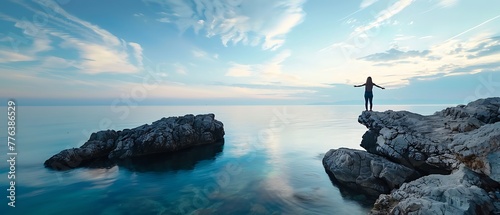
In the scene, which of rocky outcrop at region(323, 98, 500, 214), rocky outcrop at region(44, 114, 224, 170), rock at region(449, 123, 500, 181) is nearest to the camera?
rocky outcrop at region(323, 98, 500, 214)

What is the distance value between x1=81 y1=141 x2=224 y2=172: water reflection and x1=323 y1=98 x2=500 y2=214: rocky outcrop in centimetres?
1814

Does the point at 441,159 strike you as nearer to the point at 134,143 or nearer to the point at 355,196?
the point at 355,196

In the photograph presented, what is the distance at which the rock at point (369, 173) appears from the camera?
16.6 m

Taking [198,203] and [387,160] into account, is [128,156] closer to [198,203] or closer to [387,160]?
[198,203]

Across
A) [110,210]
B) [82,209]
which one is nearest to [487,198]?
[110,210]

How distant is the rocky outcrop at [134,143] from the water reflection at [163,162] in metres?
1.11

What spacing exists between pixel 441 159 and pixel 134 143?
3487 centimetres

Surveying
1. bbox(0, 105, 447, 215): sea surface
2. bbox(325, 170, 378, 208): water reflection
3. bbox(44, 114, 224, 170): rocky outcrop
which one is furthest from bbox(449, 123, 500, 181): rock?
bbox(44, 114, 224, 170): rocky outcrop

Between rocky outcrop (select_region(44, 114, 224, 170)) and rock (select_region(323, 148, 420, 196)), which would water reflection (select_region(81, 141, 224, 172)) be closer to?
rocky outcrop (select_region(44, 114, 224, 170))

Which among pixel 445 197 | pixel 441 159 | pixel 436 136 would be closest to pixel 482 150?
pixel 441 159

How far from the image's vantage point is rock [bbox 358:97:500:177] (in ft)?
45.4

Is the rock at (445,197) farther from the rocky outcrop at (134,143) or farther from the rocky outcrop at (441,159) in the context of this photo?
A: the rocky outcrop at (134,143)

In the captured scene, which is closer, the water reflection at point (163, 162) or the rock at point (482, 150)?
the rock at point (482, 150)

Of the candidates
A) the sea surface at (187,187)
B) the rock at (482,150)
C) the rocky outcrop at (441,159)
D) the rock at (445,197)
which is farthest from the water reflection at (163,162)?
the rock at (482,150)
